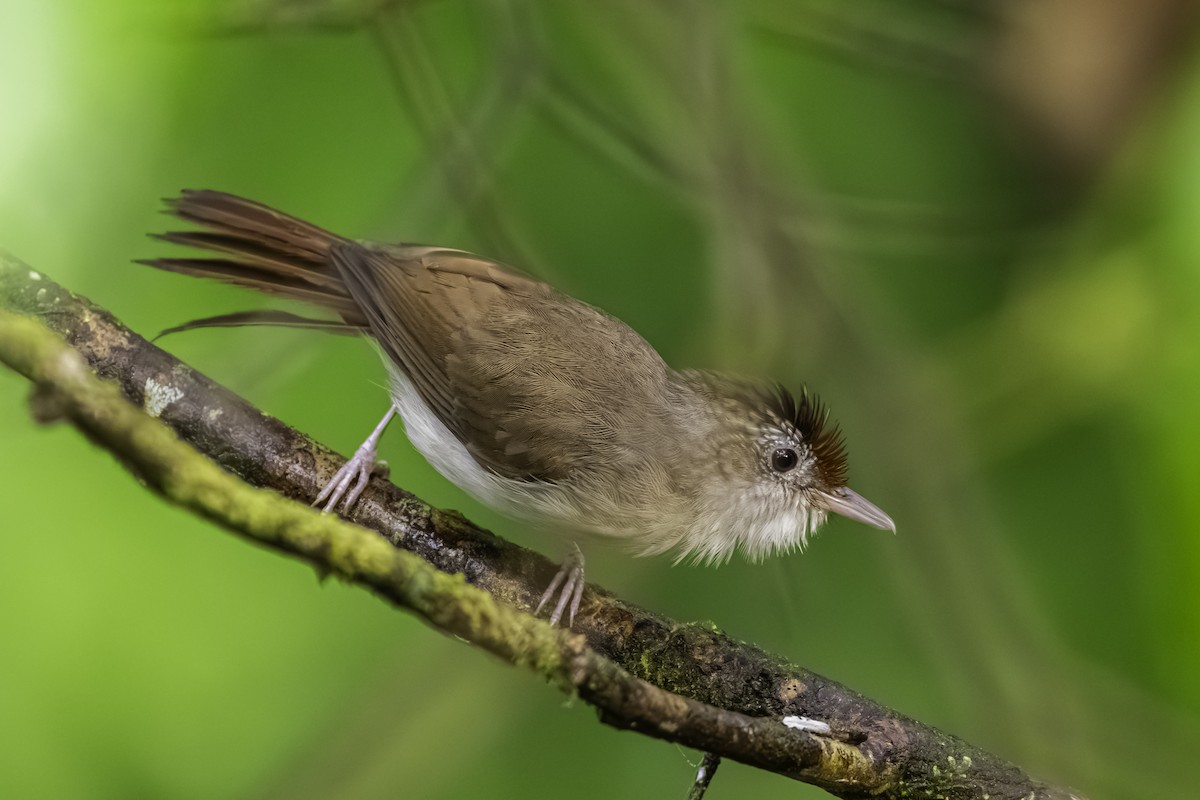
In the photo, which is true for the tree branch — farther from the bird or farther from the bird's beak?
the bird's beak

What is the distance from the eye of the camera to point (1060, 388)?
3.98 meters

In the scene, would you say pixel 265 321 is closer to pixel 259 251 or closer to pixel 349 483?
pixel 259 251

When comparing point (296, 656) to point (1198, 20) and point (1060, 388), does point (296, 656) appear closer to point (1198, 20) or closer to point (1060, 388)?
point (1060, 388)

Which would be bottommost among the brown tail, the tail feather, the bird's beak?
the tail feather

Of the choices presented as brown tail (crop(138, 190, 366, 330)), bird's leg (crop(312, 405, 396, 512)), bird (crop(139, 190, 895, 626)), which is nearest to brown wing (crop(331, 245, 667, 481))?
bird (crop(139, 190, 895, 626))

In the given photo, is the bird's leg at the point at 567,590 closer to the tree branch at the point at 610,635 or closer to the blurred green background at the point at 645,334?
the tree branch at the point at 610,635

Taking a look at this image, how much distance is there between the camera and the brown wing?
312 centimetres

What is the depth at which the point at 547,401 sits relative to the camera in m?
3.13

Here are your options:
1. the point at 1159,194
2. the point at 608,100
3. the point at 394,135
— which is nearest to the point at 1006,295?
the point at 608,100

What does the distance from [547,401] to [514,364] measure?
14cm

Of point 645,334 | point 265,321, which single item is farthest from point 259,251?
point 645,334

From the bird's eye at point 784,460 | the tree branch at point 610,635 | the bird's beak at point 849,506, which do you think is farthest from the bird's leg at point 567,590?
the bird's beak at point 849,506

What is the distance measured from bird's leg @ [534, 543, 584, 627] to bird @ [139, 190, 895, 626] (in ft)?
0.38

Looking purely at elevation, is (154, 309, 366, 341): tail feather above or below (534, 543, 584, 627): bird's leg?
above
